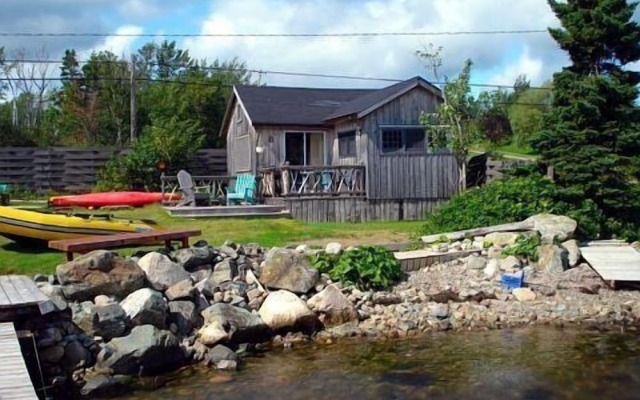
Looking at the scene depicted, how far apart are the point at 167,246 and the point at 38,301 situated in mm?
3928

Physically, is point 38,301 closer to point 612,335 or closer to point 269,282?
point 269,282

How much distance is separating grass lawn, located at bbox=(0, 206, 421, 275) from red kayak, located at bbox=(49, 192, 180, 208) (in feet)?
4.70

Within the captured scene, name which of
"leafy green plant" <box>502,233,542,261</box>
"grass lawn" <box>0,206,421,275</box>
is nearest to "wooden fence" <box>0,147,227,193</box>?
"grass lawn" <box>0,206,421,275</box>

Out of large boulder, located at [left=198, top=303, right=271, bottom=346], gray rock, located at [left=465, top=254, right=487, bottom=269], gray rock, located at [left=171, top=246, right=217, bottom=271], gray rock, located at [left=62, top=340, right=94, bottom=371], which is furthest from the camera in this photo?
gray rock, located at [left=465, top=254, right=487, bottom=269]

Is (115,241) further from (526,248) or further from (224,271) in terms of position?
(526,248)

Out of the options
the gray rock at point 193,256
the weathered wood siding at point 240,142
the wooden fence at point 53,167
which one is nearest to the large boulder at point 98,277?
the gray rock at point 193,256

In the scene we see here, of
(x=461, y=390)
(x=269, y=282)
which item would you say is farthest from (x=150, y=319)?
(x=461, y=390)

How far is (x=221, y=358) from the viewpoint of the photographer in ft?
27.1

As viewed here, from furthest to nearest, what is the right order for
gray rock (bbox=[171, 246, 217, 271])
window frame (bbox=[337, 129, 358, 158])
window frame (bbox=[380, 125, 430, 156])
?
window frame (bbox=[337, 129, 358, 158]), window frame (bbox=[380, 125, 430, 156]), gray rock (bbox=[171, 246, 217, 271])

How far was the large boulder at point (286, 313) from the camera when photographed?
936cm

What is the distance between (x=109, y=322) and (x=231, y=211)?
9.45m

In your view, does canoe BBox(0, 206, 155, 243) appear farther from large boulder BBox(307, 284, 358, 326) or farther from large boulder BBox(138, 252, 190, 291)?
large boulder BBox(307, 284, 358, 326)

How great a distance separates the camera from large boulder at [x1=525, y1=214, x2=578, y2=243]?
12523 millimetres

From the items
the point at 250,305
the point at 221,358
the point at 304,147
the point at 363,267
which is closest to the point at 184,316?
the point at 221,358
